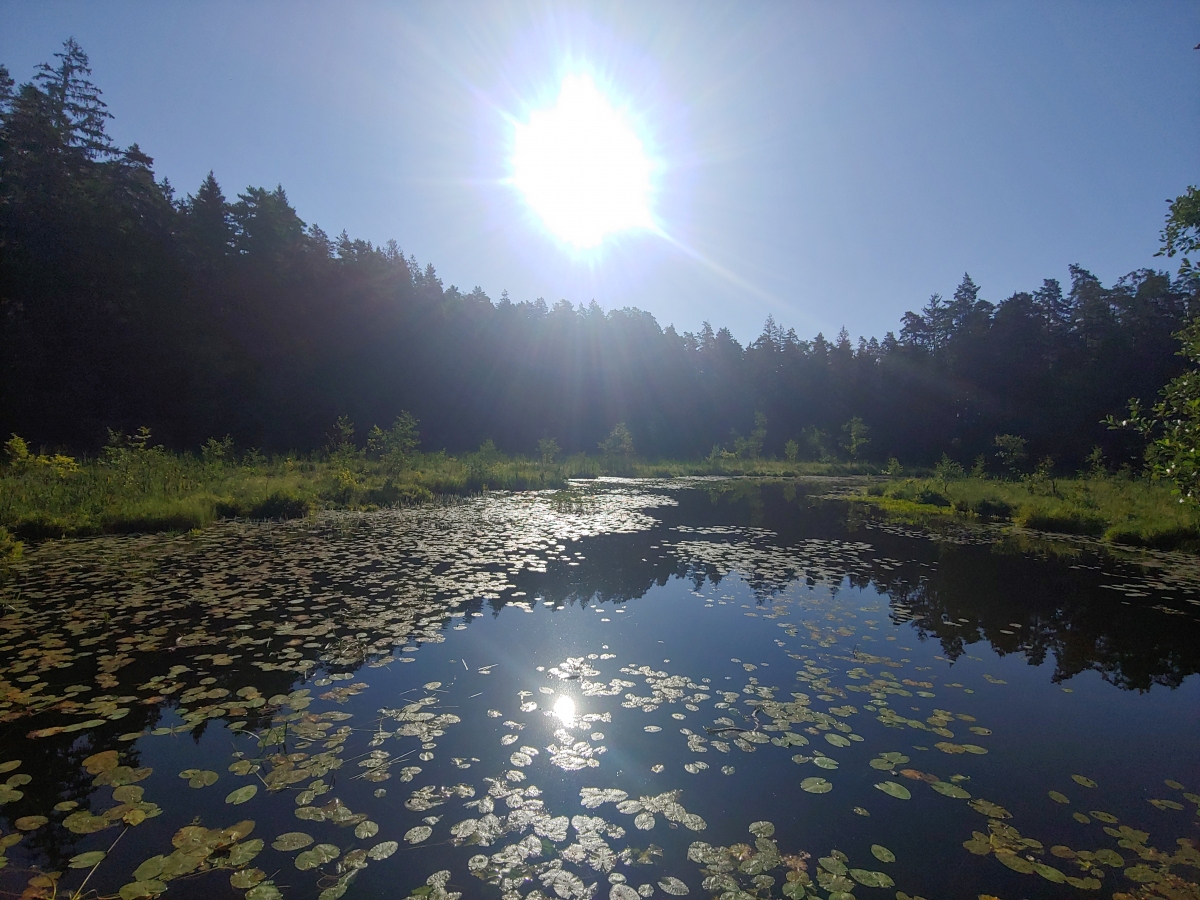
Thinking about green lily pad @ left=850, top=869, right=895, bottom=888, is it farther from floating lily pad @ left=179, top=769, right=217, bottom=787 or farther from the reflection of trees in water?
the reflection of trees in water

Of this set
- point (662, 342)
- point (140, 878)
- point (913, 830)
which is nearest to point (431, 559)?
point (140, 878)

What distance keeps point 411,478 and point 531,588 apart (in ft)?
34.5

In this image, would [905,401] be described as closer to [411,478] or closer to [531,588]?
[411,478]

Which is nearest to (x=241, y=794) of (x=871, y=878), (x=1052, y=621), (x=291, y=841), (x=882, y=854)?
(x=291, y=841)

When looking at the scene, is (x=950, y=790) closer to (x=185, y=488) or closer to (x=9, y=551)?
(x=9, y=551)

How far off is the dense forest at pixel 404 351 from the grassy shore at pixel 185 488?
11060 millimetres

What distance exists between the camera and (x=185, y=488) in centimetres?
1165

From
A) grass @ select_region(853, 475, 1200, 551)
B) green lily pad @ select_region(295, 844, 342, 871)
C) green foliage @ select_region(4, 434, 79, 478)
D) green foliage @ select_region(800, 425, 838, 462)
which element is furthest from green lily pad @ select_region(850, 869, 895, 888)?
green foliage @ select_region(800, 425, 838, 462)

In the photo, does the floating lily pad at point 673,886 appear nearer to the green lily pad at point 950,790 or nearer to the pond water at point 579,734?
the pond water at point 579,734

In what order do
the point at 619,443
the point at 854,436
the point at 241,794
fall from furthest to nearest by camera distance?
the point at 854,436, the point at 619,443, the point at 241,794

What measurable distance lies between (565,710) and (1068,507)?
52.2 feet

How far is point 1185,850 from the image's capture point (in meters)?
2.69

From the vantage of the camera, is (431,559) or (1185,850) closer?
(1185,850)

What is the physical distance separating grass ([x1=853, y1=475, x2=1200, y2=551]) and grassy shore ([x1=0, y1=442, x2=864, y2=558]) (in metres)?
13.3
